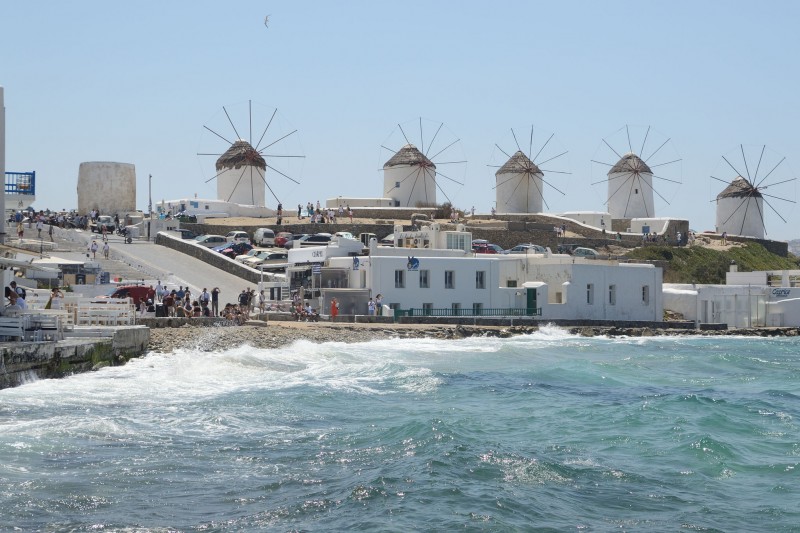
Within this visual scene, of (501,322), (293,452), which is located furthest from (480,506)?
(501,322)

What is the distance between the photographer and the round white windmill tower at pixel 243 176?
7288 cm

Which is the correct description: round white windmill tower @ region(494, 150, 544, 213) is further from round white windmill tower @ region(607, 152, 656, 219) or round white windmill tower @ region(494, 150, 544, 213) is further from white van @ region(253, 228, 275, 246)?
white van @ region(253, 228, 275, 246)

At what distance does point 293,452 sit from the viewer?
1534 cm

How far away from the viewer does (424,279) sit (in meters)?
39.5

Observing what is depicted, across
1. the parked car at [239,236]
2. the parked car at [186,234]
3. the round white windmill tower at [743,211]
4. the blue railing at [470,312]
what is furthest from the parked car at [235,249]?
the round white windmill tower at [743,211]

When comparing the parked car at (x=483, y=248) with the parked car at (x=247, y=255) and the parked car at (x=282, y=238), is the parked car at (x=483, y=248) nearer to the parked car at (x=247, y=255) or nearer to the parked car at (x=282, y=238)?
the parked car at (x=282, y=238)

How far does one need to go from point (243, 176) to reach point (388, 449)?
5881cm

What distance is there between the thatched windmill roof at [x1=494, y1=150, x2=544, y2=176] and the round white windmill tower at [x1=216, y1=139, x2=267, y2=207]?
58.3 feet

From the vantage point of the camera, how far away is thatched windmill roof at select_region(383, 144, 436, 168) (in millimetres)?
75250

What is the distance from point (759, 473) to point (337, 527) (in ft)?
22.4

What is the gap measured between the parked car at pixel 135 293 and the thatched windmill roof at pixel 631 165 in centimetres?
5560

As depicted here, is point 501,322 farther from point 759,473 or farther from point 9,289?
point 759,473

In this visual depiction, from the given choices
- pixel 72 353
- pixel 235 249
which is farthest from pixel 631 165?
pixel 72 353

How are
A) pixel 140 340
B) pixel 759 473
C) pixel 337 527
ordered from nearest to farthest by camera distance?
pixel 337 527, pixel 759 473, pixel 140 340
